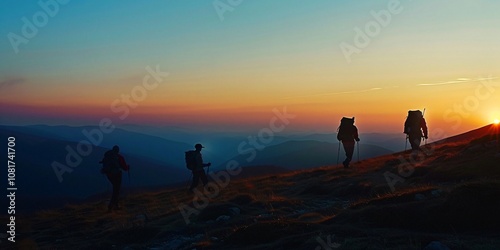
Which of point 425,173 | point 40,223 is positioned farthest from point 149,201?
point 425,173

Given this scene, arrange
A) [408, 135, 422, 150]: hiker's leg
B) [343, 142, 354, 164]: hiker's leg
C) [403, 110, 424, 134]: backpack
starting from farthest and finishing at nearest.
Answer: [408, 135, 422, 150]: hiker's leg < [403, 110, 424, 134]: backpack < [343, 142, 354, 164]: hiker's leg

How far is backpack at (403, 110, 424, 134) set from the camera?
32.8m

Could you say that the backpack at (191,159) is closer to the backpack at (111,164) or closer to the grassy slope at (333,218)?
the grassy slope at (333,218)

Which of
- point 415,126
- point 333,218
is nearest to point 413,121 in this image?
point 415,126

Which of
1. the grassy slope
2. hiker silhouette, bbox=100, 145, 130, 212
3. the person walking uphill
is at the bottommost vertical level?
the grassy slope

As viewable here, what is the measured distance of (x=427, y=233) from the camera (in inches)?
404

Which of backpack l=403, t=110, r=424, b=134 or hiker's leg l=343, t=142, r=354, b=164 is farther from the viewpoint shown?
backpack l=403, t=110, r=424, b=134

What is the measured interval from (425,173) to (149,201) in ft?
46.7

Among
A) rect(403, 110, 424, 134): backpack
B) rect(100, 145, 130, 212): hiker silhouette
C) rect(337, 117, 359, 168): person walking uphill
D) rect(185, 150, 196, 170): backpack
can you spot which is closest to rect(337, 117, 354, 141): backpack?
rect(337, 117, 359, 168): person walking uphill

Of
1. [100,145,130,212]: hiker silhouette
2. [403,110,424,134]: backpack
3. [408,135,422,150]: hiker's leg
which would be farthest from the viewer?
[408,135,422,150]: hiker's leg

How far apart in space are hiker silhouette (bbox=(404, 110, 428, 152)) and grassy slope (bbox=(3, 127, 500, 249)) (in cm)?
704

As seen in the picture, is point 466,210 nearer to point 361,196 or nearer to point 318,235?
point 318,235

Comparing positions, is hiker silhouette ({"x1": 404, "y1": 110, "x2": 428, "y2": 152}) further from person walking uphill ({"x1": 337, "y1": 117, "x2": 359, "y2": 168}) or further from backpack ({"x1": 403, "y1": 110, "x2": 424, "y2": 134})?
person walking uphill ({"x1": 337, "y1": 117, "x2": 359, "y2": 168})

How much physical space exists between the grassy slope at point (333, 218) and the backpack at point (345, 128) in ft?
17.6
